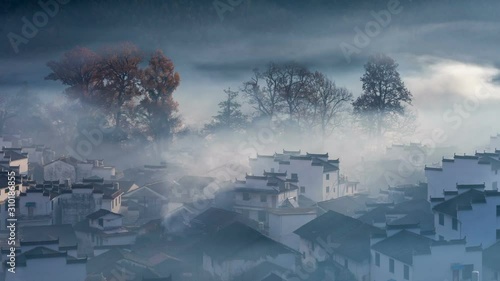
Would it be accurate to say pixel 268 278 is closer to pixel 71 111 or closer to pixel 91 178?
pixel 91 178

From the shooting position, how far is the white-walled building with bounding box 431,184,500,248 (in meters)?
21.7

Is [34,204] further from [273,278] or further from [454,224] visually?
[454,224]

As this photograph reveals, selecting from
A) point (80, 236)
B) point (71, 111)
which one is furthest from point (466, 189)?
point (71, 111)

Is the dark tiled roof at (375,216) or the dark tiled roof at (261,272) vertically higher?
the dark tiled roof at (375,216)

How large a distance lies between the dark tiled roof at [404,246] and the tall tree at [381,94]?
1814cm

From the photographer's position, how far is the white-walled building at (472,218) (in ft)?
71.3

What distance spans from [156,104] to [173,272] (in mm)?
16934

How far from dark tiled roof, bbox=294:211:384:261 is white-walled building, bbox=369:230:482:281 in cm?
102

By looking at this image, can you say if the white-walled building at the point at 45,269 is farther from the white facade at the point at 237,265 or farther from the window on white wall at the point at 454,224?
the window on white wall at the point at 454,224

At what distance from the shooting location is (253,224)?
27.1 metres

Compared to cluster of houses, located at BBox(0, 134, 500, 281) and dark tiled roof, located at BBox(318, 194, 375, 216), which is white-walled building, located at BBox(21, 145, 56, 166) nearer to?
cluster of houses, located at BBox(0, 134, 500, 281)

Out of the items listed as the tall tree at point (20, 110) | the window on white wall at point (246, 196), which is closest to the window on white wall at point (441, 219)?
the window on white wall at point (246, 196)

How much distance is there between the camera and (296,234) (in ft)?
82.5

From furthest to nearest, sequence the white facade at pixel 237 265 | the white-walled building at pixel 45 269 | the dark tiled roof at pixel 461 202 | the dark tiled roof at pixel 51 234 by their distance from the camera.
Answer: the dark tiled roof at pixel 51 234 < the dark tiled roof at pixel 461 202 < the white facade at pixel 237 265 < the white-walled building at pixel 45 269
